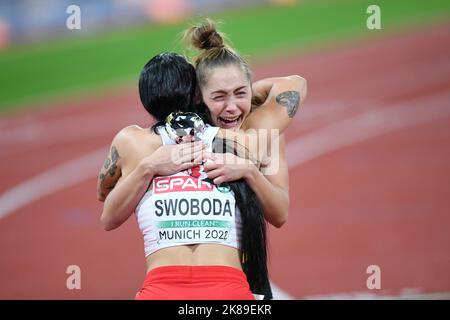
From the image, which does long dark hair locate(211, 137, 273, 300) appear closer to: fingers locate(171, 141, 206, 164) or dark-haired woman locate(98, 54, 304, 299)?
dark-haired woman locate(98, 54, 304, 299)

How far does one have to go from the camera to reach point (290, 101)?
4.41m

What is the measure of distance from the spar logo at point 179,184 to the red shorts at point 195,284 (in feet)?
1.12

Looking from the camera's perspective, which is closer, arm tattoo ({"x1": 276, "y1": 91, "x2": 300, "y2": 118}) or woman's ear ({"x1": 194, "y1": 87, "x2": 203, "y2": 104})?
woman's ear ({"x1": 194, "y1": 87, "x2": 203, "y2": 104})

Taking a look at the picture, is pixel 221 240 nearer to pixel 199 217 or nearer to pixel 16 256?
pixel 199 217

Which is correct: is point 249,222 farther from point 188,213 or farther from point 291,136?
point 291,136

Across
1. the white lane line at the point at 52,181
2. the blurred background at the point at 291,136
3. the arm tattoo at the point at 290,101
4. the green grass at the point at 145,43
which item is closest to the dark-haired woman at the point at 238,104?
the arm tattoo at the point at 290,101

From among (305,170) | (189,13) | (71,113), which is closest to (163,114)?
(305,170)

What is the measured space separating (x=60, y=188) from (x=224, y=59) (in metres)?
5.85

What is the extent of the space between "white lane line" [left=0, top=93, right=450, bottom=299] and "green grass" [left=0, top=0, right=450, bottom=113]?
121 inches

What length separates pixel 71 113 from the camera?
1261 centimetres

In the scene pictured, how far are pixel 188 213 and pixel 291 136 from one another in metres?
7.04

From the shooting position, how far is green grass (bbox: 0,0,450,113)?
13.7 meters

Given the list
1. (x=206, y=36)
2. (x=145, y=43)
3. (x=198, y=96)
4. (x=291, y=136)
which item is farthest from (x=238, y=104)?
(x=145, y=43)

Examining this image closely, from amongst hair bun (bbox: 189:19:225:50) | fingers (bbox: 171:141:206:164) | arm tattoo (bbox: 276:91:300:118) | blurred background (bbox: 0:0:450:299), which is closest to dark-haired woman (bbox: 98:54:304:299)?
fingers (bbox: 171:141:206:164)
